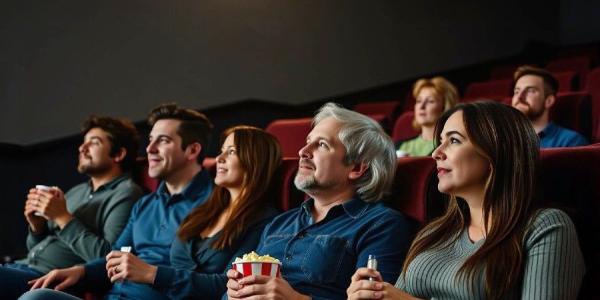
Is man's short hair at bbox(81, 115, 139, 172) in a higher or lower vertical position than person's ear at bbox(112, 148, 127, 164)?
higher

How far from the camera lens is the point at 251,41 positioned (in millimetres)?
2273

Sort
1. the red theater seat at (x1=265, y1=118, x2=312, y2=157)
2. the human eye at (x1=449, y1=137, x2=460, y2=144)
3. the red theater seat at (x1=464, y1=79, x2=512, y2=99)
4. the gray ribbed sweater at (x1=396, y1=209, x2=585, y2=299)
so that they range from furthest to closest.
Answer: the red theater seat at (x1=464, y1=79, x2=512, y2=99) < the red theater seat at (x1=265, y1=118, x2=312, y2=157) < the human eye at (x1=449, y1=137, x2=460, y2=144) < the gray ribbed sweater at (x1=396, y1=209, x2=585, y2=299)

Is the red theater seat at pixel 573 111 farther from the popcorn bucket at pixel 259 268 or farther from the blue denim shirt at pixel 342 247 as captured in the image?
the popcorn bucket at pixel 259 268

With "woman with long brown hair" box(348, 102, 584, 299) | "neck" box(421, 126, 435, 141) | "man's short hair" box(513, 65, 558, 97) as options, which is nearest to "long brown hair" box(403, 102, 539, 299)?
"woman with long brown hair" box(348, 102, 584, 299)

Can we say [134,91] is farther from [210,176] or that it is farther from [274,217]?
[274,217]

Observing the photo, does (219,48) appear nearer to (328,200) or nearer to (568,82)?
(568,82)

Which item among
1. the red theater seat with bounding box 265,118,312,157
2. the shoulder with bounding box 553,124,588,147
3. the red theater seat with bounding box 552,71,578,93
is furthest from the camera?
the red theater seat with bounding box 552,71,578,93

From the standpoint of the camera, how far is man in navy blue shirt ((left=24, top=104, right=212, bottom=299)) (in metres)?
1.06

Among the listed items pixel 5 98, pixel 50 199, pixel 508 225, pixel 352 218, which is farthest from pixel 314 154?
pixel 5 98

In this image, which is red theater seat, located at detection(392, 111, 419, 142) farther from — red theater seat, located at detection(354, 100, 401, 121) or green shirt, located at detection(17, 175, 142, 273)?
green shirt, located at detection(17, 175, 142, 273)

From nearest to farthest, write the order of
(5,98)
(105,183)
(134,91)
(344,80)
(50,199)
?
(50,199) → (105,183) → (5,98) → (134,91) → (344,80)

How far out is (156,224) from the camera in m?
1.14

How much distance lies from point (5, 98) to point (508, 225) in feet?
4.47

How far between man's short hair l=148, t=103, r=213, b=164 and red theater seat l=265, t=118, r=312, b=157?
1.03ft
